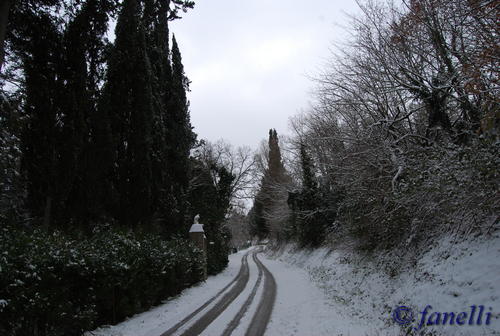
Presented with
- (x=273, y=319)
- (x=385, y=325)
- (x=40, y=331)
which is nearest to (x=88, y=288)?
(x=40, y=331)

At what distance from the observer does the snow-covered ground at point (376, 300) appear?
468 cm

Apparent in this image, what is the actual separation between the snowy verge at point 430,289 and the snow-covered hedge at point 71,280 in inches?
207

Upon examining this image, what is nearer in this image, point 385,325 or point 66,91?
point 385,325

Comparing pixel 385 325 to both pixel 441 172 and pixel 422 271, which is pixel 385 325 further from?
pixel 441 172

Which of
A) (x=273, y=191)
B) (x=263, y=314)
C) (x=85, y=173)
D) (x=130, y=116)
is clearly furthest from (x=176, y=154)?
(x=273, y=191)

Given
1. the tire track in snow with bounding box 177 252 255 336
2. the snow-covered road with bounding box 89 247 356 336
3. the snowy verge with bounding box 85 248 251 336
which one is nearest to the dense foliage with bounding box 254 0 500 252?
the snow-covered road with bounding box 89 247 356 336

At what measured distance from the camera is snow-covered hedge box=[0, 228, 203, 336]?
449 centimetres

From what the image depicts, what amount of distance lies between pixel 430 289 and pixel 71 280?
7041 mm

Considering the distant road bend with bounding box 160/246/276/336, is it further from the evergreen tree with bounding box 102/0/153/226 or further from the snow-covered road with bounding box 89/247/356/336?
the evergreen tree with bounding box 102/0/153/226

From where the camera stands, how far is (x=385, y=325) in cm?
591

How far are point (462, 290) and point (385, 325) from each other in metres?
1.76

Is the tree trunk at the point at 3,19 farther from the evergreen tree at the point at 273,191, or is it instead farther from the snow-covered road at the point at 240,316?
the evergreen tree at the point at 273,191

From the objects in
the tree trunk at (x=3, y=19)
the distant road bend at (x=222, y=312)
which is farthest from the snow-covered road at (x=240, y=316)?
the tree trunk at (x=3, y=19)

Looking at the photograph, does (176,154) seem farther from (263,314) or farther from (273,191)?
(273,191)
